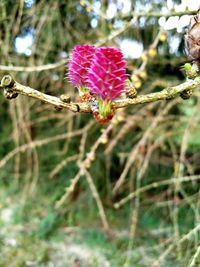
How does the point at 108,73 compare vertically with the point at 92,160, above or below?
above

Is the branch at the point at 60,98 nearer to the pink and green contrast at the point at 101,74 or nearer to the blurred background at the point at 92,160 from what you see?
the pink and green contrast at the point at 101,74

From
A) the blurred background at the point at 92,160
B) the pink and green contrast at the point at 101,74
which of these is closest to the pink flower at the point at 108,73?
the pink and green contrast at the point at 101,74

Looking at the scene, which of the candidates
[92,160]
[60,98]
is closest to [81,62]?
[60,98]

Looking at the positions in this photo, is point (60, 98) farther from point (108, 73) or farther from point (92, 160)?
point (92, 160)

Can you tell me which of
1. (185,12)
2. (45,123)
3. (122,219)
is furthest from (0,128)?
(185,12)

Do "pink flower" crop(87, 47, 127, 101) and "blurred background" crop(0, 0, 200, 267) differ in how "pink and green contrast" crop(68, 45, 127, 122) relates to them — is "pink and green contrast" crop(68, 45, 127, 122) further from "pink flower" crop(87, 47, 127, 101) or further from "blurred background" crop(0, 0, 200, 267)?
"blurred background" crop(0, 0, 200, 267)

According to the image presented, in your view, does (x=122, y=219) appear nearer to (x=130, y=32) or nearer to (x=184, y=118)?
(x=184, y=118)
